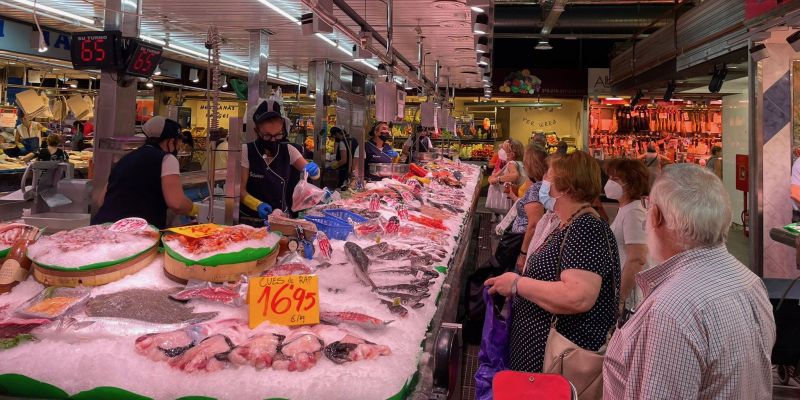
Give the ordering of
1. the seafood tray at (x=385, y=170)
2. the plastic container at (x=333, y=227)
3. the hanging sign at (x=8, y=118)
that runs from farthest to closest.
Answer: the hanging sign at (x=8, y=118), the seafood tray at (x=385, y=170), the plastic container at (x=333, y=227)

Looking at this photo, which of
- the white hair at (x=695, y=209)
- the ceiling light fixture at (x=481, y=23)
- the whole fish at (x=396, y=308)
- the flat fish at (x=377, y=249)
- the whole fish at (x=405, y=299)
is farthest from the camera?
the ceiling light fixture at (x=481, y=23)

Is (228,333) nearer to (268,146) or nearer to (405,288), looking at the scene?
(405,288)

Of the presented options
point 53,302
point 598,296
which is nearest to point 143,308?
point 53,302

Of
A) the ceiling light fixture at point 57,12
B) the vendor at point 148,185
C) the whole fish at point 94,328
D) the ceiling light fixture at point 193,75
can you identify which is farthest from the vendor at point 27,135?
the whole fish at point 94,328

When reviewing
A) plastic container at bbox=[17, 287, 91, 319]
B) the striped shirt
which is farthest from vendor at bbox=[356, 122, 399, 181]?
the striped shirt

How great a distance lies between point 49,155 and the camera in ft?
31.3

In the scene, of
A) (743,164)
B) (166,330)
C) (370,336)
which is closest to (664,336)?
(370,336)

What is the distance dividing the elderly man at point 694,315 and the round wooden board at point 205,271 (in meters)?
1.36

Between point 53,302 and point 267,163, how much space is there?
118 inches

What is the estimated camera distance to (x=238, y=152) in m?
2.86

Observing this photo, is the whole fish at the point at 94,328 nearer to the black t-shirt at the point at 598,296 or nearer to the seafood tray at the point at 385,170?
the black t-shirt at the point at 598,296

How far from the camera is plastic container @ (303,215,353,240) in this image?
3.15 m

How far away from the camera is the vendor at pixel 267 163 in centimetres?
457

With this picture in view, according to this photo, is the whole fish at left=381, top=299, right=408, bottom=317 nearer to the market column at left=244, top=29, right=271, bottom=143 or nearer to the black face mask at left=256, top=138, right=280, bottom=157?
the black face mask at left=256, top=138, right=280, bottom=157
